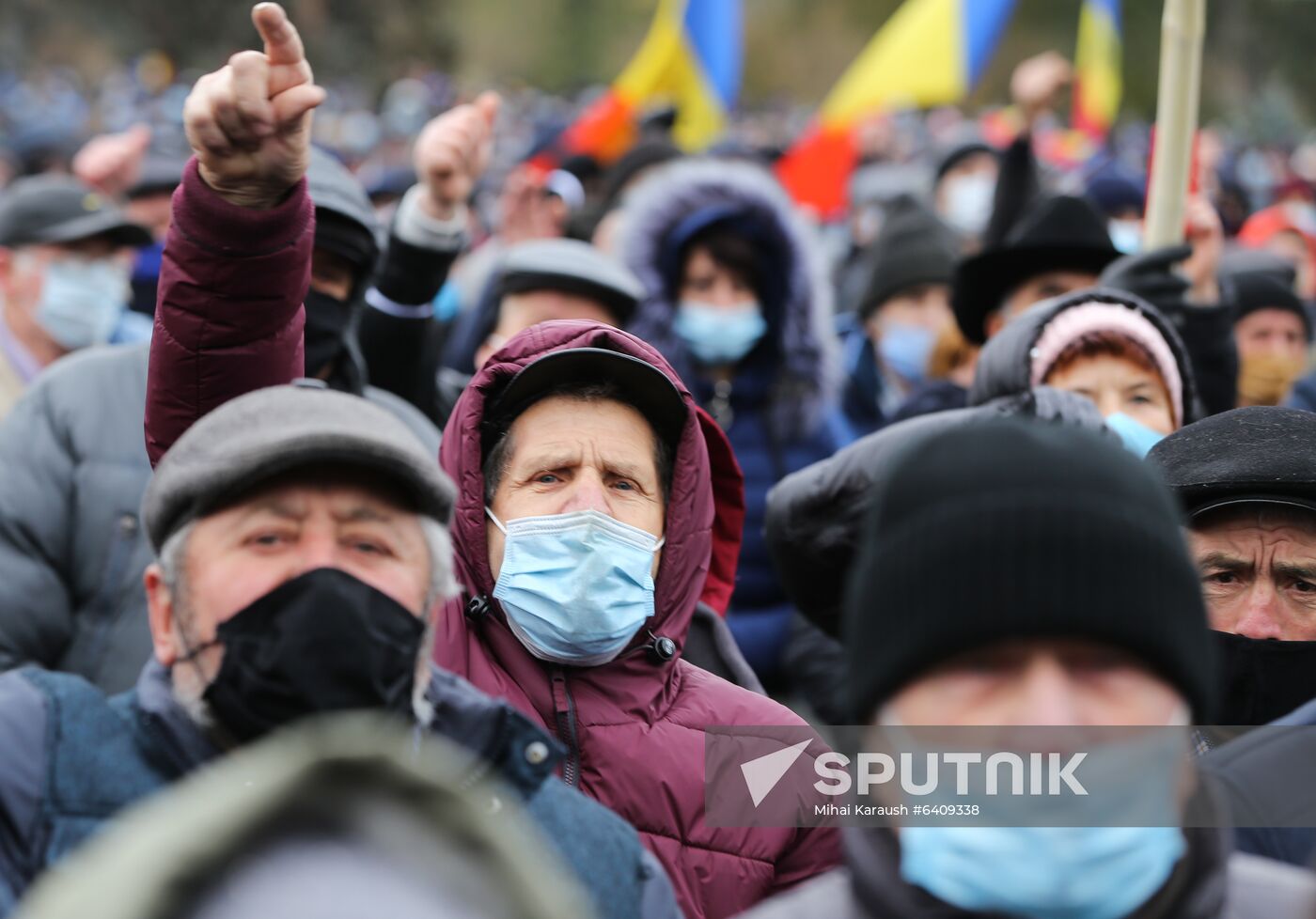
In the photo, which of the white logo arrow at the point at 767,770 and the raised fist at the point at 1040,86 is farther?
the raised fist at the point at 1040,86

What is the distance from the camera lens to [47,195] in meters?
6.66

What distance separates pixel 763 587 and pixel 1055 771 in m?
3.47

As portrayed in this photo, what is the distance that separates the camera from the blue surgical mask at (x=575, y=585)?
3.20m

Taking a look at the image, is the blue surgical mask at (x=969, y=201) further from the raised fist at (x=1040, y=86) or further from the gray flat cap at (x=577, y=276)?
the gray flat cap at (x=577, y=276)

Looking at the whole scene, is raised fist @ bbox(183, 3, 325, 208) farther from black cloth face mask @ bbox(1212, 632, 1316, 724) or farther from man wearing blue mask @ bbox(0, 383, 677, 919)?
black cloth face mask @ bbox(1212, 632, 1316, 724)

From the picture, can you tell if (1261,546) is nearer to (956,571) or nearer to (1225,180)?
(956,571)

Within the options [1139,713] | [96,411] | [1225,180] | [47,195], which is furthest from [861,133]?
[1139,713]

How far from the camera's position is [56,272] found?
655 centimetres

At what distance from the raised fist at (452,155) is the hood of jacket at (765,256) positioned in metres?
1.41

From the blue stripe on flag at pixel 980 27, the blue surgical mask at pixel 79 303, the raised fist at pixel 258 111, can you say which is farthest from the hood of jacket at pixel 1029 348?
the blue stripe on flag at pixel 980 27

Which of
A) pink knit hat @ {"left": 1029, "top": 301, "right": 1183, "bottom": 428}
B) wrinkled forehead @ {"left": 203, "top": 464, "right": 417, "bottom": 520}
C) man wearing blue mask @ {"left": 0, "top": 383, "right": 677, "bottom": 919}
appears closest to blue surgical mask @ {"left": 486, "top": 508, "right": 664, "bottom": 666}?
man wearing blue mask @ {"left": 0, "top": 383, "right": 677, "bottom": 919}

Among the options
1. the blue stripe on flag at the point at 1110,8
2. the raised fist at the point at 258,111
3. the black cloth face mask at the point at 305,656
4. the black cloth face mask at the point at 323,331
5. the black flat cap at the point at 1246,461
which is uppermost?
the blue stripe on flag at the point at 1110,8

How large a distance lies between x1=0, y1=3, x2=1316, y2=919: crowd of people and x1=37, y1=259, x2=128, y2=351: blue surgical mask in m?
0.33

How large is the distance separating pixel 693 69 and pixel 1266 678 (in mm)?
8741
